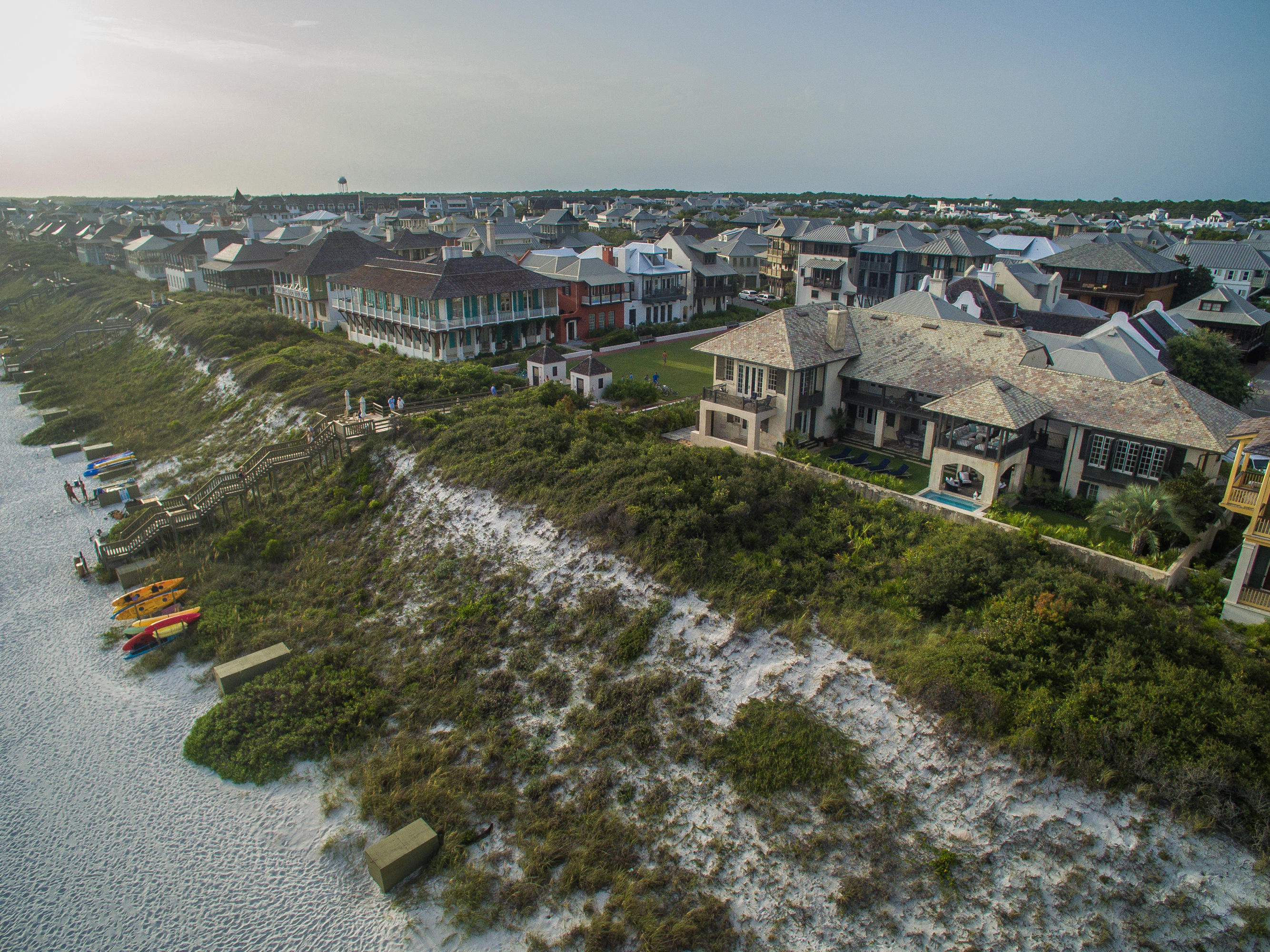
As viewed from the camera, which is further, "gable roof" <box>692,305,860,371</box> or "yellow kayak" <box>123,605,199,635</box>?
"gable roof" <box>692,305,860,371</box>

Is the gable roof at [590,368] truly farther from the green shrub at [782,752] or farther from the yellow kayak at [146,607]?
the green shrub at [782,752]

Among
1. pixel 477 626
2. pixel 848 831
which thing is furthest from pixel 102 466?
pixel 848 831

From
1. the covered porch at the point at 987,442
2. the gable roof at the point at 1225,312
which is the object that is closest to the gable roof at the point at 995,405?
the covered porch at the point at 987,442

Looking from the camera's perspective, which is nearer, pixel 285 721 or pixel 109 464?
pixel 285 721

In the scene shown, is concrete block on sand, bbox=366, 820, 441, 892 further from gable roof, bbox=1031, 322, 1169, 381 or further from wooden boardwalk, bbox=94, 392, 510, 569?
gable roof, bbox=1031, 322, 1169, 381

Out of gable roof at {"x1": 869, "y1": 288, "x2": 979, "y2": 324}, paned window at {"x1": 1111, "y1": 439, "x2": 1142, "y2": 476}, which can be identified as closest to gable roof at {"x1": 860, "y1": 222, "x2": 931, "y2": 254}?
gable roof at {"x1": 869, "y1": 288, "x2": 979, "y2": 324}

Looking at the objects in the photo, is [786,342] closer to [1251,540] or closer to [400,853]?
[1251,540]

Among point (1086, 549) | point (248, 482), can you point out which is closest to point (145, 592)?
point (248, 482)
